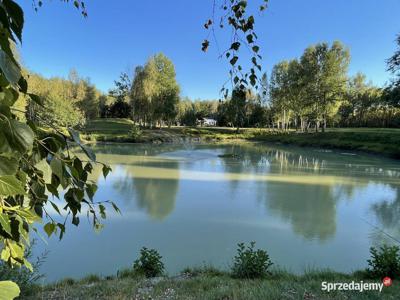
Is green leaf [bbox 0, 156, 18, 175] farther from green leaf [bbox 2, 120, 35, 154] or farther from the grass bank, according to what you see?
the grass bank

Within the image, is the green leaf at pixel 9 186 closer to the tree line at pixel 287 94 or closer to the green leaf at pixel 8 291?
the green leaf at pixel 8 291

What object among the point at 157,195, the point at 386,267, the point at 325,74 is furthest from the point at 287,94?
the point at 386,267

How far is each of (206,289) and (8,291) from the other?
3313 millimetres

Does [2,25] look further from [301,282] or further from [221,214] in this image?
[221,214]

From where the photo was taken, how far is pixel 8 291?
0.52 meters

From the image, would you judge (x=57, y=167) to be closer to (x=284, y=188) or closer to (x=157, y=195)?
(x=157, y=195)

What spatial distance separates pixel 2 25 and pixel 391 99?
26.5 meters

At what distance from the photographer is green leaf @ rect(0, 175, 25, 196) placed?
21.6 inches

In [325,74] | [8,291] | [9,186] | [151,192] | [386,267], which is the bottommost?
[151,192]

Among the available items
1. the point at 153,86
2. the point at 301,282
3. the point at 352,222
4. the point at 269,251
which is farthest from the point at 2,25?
the point at 153,86

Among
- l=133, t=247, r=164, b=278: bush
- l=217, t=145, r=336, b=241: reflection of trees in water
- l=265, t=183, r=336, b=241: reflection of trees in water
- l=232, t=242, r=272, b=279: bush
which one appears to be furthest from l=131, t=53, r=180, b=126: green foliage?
l=232, t=242, r=272, b=279: bush

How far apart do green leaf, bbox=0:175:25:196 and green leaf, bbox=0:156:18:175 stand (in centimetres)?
1

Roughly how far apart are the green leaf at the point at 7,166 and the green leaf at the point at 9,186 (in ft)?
0.04

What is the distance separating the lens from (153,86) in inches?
1639
